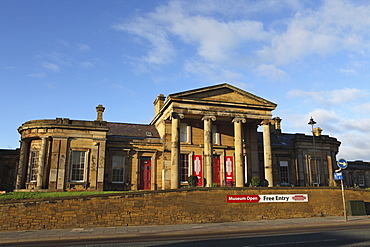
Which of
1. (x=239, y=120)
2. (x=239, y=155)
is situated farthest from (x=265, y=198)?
(x=239, y=120)

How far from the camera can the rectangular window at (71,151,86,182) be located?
Result: 92.6ft

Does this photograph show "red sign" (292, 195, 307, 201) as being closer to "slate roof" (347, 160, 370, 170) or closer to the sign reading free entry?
the sign reading free entry

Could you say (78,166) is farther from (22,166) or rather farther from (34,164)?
(22,166)

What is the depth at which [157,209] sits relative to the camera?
20.6 meters

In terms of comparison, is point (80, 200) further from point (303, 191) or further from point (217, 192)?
point (303, 191)

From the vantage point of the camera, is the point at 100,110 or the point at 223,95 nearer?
the point at 223,95

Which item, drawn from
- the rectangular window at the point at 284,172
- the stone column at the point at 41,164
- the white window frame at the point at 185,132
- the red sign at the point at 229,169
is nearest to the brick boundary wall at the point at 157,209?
the stone column at the point at 41,164

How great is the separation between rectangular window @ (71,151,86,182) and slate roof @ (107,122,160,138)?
5074mm

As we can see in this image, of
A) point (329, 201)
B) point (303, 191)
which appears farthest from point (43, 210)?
point (329, 201)

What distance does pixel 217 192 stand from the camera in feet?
73.2

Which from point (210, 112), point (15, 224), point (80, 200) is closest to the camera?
point (15, 224)

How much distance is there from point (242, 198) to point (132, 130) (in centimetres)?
1694

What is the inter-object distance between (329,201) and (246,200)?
24.1ft

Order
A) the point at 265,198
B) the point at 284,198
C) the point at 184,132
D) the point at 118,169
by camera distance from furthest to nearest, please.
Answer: the point at 184,132
the point at 118,169
the point at 284,198
the point at 265,198
